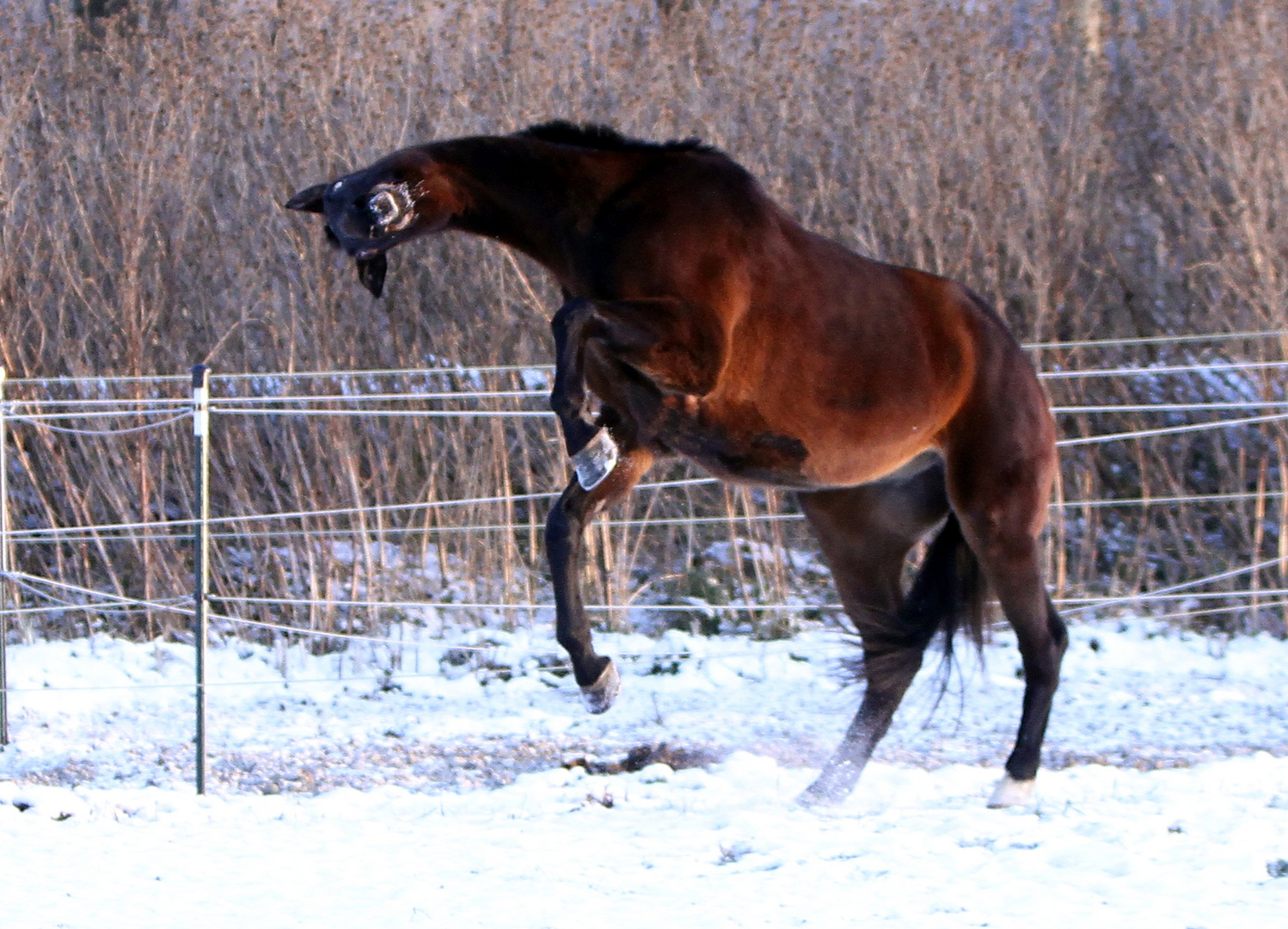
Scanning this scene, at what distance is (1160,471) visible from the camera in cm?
828

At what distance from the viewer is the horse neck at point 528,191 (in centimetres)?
388

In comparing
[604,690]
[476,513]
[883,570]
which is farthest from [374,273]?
[476,513]

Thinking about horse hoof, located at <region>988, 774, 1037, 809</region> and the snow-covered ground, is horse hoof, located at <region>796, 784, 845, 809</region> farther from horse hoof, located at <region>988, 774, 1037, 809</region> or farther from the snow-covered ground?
horse hoof, located at <region>988, 774, 1037, 809</region>

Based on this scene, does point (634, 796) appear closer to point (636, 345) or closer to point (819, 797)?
point (819, 797)

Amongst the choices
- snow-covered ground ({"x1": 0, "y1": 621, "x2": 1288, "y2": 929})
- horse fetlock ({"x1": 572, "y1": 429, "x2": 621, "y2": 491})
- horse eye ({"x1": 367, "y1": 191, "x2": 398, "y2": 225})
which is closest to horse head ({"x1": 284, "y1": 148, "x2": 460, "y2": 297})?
horse eye ({"x1": 367, "y1": 191, "x2": 398, "y2": 225})

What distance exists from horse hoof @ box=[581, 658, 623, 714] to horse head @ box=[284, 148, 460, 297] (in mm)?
1393

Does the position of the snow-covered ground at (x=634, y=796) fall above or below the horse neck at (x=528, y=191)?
below

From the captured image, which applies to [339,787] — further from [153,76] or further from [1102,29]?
[1102,29]

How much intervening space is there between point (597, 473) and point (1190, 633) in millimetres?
4603

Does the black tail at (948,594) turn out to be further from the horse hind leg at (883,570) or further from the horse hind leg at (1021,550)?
the horse hind leg at (1021,550)

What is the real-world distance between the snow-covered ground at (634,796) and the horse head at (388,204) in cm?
166

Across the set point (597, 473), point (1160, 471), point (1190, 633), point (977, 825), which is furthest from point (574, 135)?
point (1160, 471)

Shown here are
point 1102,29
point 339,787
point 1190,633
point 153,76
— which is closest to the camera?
point 339,787

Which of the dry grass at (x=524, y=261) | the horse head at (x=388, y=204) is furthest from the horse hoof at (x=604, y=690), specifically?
the dry grass at (x=524, y=261)
